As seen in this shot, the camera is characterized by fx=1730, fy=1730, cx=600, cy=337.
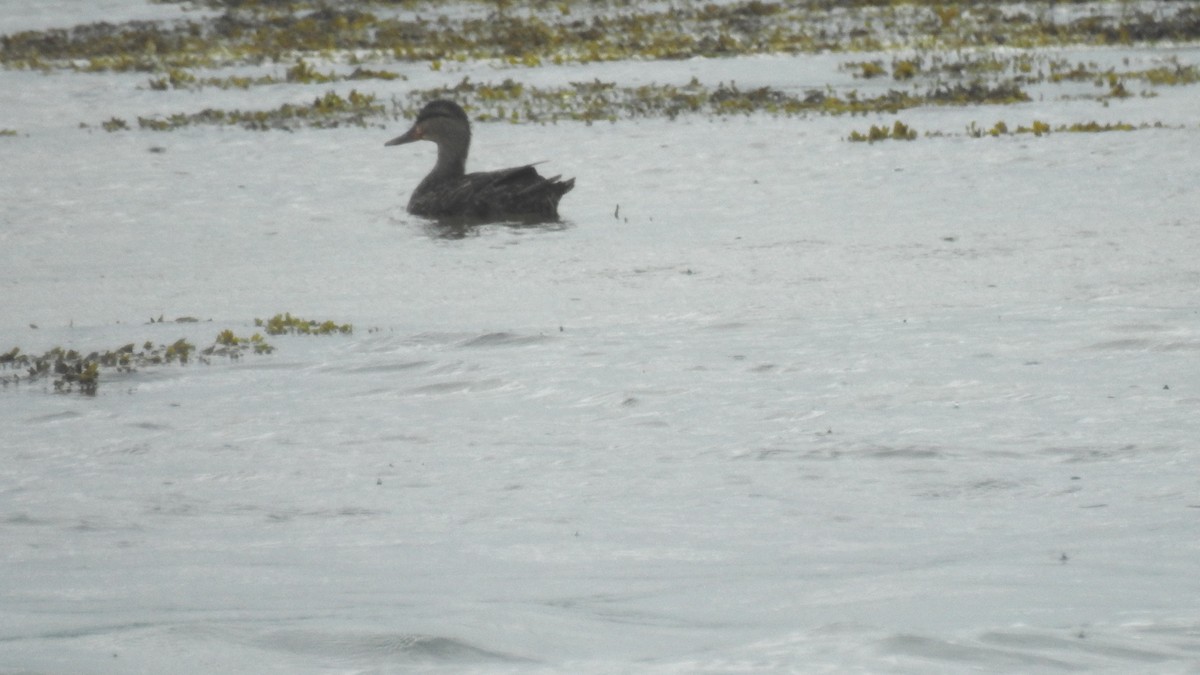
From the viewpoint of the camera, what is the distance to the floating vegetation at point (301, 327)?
9008 mm

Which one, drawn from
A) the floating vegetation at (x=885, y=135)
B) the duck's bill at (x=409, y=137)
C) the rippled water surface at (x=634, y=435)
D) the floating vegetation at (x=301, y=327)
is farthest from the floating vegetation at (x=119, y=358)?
the floating vegetation at (x=885, y=135)

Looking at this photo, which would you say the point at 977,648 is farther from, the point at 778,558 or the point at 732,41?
the point at 732,41

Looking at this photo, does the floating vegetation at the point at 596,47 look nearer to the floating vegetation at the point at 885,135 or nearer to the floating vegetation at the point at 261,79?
the floating vegetation at the point at 261,79

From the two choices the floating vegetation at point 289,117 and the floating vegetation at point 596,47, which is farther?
the floating vegetation at point 596,47

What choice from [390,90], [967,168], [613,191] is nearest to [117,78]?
[390,90]

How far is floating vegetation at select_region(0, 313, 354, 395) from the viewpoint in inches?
314

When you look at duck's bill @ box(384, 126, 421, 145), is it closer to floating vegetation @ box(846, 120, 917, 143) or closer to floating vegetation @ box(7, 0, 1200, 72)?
floating vegetation @ box(846, 120, 917, 143)

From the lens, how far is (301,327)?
9031 mm

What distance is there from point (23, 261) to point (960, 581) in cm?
851

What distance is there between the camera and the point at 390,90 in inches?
866

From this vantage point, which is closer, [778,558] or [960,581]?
[960,581]

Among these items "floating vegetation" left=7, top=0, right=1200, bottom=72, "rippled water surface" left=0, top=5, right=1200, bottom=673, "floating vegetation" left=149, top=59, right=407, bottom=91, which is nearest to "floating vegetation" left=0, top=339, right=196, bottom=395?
"rippled water surface" left=0, top=5, right=1200, bottom=673

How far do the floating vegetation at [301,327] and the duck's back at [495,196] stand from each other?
4423mm

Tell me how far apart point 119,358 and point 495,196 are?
19.2 feet
